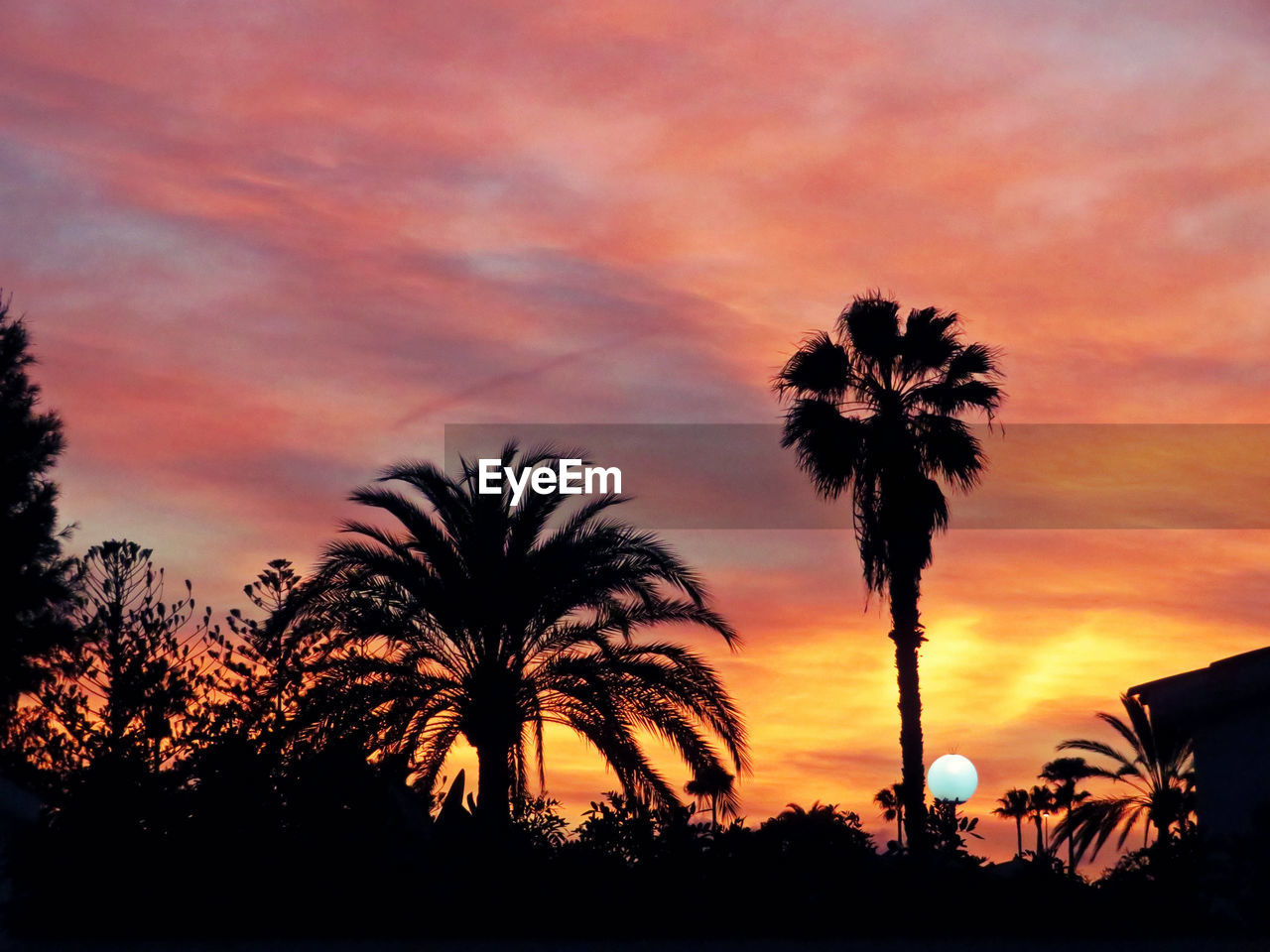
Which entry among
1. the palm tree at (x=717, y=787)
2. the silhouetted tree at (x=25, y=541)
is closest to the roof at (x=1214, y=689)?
the palm tree at (x=717, y=787)

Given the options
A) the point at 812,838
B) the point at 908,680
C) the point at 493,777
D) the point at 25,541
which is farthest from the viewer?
the point at 25,541

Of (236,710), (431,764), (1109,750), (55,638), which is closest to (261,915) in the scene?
(431,764)

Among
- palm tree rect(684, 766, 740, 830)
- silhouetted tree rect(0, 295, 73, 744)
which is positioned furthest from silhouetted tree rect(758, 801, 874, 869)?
silhouetted tree rect(0, 295, 73, 744)

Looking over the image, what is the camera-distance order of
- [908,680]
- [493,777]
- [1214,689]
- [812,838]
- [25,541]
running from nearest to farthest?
1. [812,838]
2. [1214,689]
3. [493,777]
4. [908,680]
5. [25,541]

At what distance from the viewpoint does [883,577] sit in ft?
78.9

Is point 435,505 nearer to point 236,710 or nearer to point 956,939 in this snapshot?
point 236,710

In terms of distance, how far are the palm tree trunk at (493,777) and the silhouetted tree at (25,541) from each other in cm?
1672

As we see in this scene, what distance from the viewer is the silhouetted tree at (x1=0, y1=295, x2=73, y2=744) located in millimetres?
32594

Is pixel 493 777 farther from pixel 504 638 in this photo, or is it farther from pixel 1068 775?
pixel 1068 775

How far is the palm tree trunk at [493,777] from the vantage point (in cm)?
1803

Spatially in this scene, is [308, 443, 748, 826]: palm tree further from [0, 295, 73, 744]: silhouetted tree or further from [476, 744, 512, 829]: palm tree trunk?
[0, 295, 73, 744]: silhouetted tree

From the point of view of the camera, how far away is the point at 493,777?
18484 millimetres

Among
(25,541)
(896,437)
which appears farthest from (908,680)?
(25,541)

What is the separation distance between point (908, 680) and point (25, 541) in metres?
22.0
